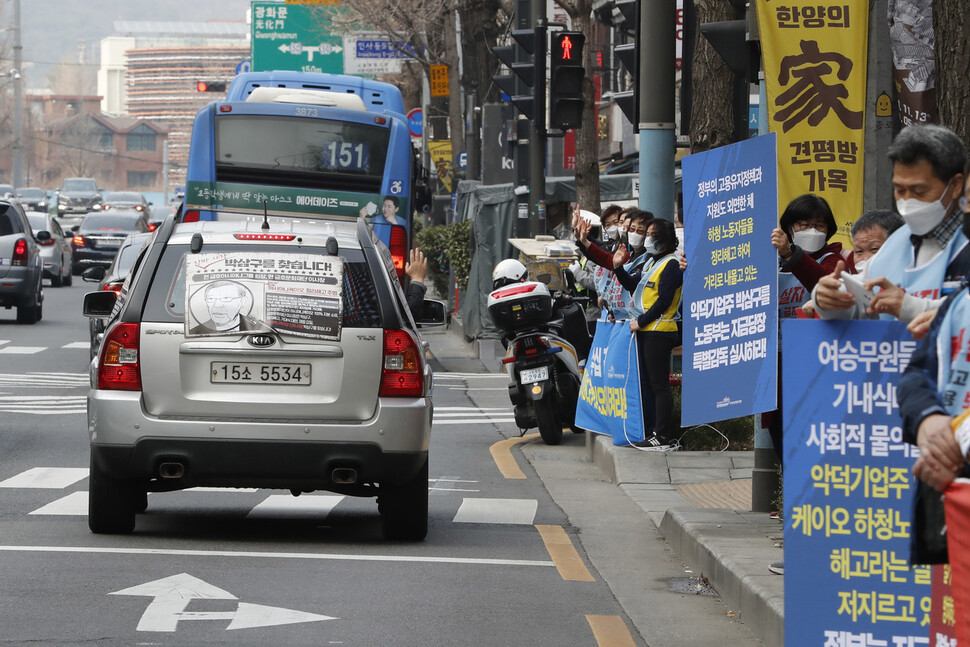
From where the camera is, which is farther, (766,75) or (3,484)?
(3,484)

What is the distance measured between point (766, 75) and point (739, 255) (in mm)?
1141

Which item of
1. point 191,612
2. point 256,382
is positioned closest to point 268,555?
point 256,382

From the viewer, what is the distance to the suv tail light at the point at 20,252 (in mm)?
27734

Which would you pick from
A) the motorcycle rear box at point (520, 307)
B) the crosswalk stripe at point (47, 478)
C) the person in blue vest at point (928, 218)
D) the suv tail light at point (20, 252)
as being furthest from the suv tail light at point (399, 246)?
the person in blue vest at point (928, 218)

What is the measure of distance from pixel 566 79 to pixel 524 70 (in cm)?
104

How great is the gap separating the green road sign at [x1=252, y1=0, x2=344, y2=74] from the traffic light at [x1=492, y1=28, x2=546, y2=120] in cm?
3128

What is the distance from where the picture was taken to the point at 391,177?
22531 millimetres

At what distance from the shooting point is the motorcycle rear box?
556 inches

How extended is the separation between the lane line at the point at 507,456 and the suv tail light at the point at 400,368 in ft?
12.3

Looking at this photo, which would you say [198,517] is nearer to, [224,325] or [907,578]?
[224,325]

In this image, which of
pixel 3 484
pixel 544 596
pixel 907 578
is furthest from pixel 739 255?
pixel 3 484

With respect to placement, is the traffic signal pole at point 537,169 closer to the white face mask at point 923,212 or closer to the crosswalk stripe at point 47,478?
the crosswalk stripe at point 47,478

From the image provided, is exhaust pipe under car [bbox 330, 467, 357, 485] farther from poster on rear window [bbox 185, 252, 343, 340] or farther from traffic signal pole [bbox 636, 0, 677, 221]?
traffic signal pole [bbox 636, 0, 677, 221]

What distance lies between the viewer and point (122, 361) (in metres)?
8.60
